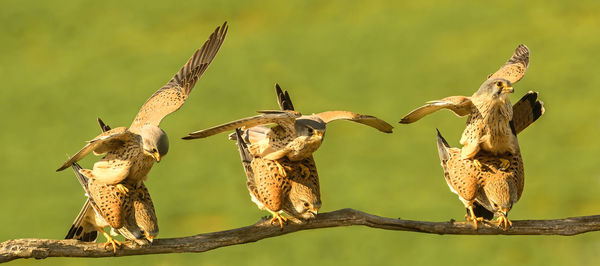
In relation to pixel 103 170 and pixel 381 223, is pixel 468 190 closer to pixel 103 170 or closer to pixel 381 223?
pixel 381 223

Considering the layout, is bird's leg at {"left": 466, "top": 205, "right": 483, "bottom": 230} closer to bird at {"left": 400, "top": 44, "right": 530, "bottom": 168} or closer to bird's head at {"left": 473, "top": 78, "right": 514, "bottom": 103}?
bird at {"left": 400, "top": 44, "right": 530, "bottom": 168}

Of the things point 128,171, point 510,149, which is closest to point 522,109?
point 510,149

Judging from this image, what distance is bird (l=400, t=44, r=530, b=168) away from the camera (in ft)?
18.9

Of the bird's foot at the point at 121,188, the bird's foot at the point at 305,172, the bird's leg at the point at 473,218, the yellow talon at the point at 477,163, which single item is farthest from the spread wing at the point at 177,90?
the bird's leg at the point at 473,218

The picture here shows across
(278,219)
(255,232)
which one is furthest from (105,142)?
(278,219)

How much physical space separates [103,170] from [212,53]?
1471 millimetres

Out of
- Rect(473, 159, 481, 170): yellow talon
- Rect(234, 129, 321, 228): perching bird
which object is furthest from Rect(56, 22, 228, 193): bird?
Rect(473, 159, 481, 170): yellow talon

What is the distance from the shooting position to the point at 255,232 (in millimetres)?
5855

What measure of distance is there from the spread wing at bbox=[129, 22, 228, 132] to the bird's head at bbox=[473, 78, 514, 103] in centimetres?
190

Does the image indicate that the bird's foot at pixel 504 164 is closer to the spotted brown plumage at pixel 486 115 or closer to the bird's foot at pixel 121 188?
the spotted brown plumage at pixel 486 115

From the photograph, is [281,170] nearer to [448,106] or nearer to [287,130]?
[287,130]

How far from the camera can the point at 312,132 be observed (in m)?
5.75

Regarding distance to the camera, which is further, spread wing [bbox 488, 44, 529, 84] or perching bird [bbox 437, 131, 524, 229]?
spread wing [bbox 488, 44, 529, 84]

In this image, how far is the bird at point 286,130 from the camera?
566 centimetres
